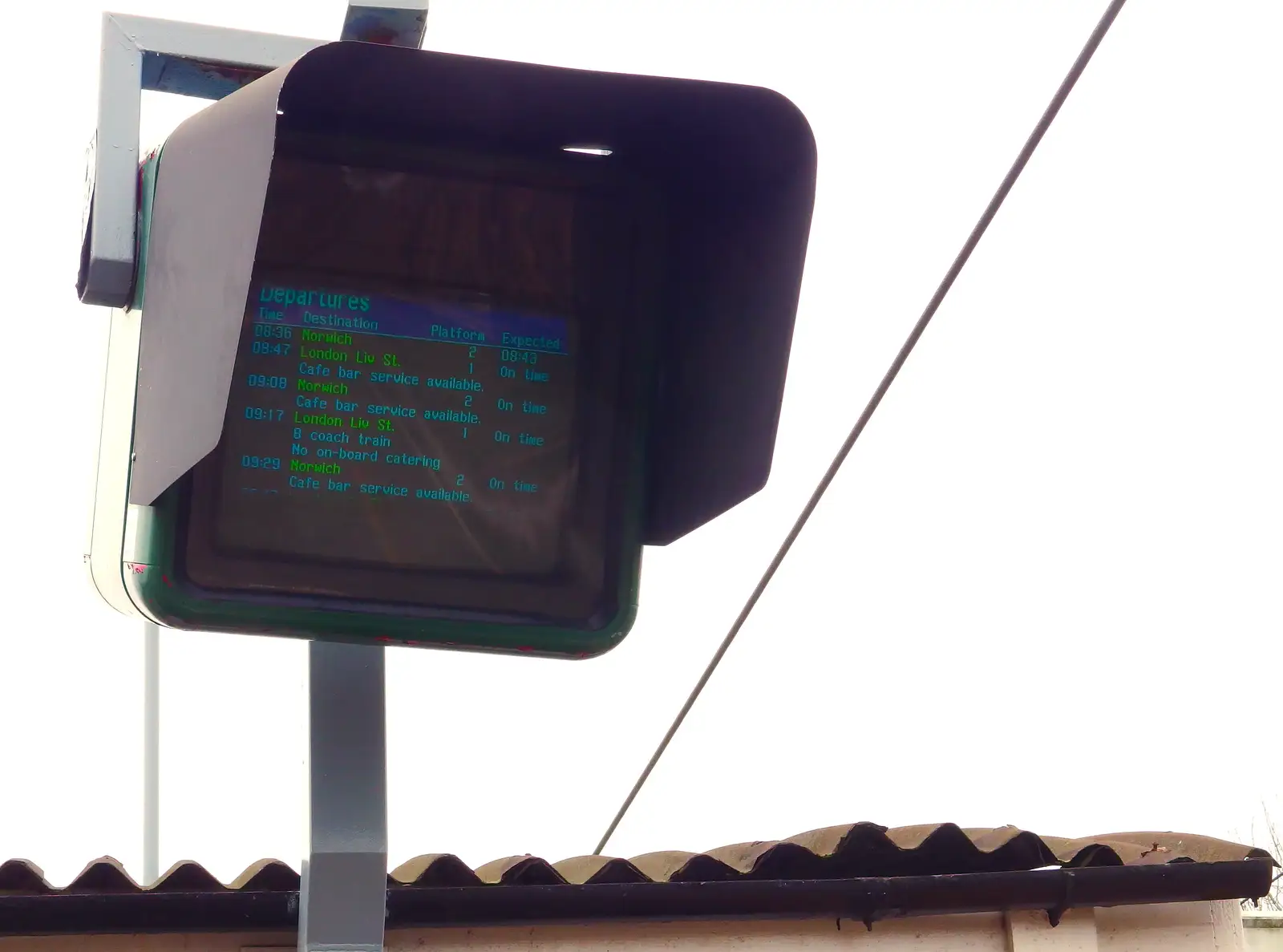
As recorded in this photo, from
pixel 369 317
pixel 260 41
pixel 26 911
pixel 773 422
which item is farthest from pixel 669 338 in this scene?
pixel 26 911

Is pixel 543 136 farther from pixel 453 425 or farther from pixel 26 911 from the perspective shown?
pixel 26 911

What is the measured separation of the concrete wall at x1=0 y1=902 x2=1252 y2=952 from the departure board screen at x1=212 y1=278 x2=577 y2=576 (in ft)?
2.41

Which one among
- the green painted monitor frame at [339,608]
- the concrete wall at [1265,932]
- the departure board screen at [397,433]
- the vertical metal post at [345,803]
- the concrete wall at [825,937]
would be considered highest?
the departure board screen at [397,433]

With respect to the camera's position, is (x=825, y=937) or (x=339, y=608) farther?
(x=825, y=937)

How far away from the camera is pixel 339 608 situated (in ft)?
2.98

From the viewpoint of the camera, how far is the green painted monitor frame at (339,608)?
0.87 meters

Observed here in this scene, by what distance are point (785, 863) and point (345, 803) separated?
0.83 m

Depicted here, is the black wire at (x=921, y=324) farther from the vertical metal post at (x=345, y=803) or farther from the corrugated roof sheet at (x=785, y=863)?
the vertical metal post at (x=345, y=803)

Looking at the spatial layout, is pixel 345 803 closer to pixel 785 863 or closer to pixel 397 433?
pixel 397 433

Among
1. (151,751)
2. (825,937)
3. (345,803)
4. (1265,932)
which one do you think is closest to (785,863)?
(825,937)

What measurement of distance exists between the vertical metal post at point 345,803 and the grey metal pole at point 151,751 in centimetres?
352

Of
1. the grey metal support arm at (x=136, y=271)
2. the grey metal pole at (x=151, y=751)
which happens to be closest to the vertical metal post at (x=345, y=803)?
the grey metal support arm at (x=136, y=271)

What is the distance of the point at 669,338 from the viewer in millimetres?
1076

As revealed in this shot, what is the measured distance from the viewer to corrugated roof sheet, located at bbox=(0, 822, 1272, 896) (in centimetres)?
150
